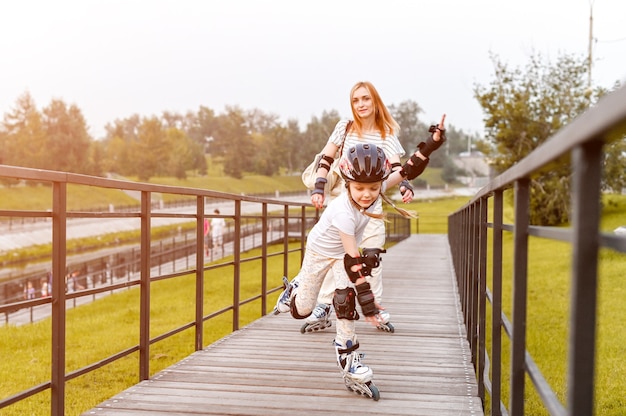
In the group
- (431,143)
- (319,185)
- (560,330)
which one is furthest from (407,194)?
(560,330)

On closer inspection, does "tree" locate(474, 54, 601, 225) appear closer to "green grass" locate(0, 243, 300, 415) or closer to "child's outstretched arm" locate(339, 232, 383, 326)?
"green grass" locate(0, 243, 300, 415)

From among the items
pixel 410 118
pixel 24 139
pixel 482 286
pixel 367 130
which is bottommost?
pixel 482 286

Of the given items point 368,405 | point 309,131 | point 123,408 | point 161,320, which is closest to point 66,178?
point 123,408

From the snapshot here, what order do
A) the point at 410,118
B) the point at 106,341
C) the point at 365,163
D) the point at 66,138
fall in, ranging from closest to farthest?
the point at 365,163 < the point at 106,341 < the point at 66,138 < the point at 410,118

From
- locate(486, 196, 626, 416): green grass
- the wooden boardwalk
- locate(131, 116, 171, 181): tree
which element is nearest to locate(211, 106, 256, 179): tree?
locate(131, 116, 171, 181): tree

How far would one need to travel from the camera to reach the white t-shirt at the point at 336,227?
3.60 m

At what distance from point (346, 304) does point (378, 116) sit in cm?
167

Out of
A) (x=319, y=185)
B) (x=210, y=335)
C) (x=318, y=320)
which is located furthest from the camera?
(x=210, y=335)

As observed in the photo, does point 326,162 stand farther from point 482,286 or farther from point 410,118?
point 410,118

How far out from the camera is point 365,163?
340cm

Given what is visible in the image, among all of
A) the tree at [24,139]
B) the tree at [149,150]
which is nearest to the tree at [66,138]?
the tree at [24,139]

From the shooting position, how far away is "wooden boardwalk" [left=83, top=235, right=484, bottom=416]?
11.5 feet

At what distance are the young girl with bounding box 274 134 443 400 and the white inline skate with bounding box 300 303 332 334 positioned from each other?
5.21 ft

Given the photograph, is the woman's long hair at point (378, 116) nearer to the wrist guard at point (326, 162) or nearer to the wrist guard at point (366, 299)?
the wrist guard at point (326, 162)
